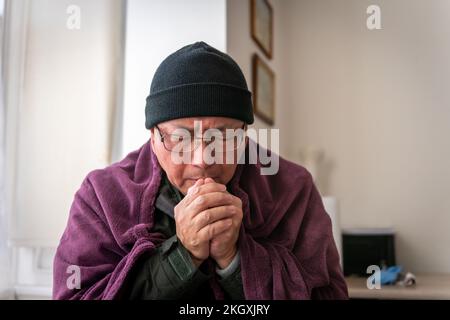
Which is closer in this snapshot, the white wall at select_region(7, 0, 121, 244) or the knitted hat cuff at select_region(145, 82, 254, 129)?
the knitted hat cuff at select_region(145, 82, 254, 129)

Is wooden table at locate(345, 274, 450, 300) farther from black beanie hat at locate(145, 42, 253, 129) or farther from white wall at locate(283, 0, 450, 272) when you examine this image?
black beanie hat at locate(145, 42, 253, 129)

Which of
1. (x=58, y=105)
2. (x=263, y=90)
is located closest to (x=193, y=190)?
(x=263, y=90)

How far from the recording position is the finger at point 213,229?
64 centimetres

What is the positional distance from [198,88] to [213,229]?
215mm

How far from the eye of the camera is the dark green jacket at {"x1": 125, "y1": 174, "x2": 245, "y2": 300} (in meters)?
0.66

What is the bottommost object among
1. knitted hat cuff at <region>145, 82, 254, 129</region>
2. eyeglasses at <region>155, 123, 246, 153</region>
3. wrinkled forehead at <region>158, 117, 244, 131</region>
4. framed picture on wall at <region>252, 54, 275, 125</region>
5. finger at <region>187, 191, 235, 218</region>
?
finger at <region>187, 191, 235, 218</region>

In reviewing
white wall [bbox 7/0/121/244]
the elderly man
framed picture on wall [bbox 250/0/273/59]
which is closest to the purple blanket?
the elderly man

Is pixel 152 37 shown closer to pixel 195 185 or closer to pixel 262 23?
pixel 262 23

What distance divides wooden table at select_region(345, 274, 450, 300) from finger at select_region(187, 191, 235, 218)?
29 cm

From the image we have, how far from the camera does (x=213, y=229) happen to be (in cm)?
64

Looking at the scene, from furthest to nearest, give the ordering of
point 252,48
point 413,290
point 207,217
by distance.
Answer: point 252,48, point 413,290, point 207,217

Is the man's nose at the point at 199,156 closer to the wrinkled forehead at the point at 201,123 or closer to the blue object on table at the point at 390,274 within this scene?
the wrinkled forehead at the point at 201,123

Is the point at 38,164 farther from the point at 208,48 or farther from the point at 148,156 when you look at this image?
the point at 208,48
